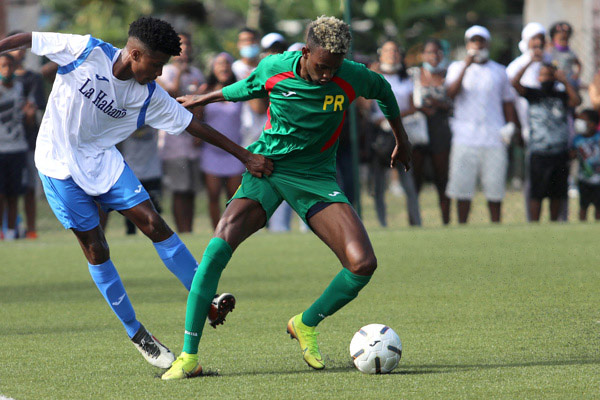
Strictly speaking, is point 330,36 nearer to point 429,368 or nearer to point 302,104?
point 302,104

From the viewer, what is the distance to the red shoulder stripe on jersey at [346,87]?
220 inches

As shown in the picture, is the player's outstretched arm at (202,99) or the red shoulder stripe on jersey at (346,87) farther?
the player's outstretched arm at (202,99)

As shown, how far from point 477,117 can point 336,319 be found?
18.2 ft

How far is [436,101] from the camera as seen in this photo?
12.2 meters

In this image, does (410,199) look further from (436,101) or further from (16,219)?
(16,219)

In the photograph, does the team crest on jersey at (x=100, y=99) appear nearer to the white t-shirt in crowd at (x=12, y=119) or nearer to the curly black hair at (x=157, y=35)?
the curly black hair at (x=157, y=35)

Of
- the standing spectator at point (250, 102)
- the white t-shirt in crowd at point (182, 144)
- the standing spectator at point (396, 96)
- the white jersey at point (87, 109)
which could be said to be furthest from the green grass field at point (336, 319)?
the standing spectator at point (250, 102)

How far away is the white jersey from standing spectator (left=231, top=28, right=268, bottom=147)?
20.3 ft

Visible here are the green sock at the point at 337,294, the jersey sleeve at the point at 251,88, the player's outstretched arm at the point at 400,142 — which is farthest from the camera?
the player's outstretched arm at the point at 400,142

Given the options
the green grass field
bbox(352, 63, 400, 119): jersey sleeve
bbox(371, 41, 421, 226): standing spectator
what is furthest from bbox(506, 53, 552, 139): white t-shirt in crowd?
bbox(352, 63, 400, 119): jersey sleeve

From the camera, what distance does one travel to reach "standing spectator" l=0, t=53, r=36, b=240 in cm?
1199

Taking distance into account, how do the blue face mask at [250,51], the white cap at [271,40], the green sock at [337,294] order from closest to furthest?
1. the green sock at [337,294]
2. the white cap at [271,40]
3. the blue face mask at [250,51]

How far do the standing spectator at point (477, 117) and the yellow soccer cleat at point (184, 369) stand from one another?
725 centimetres

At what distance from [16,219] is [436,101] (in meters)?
5.47
